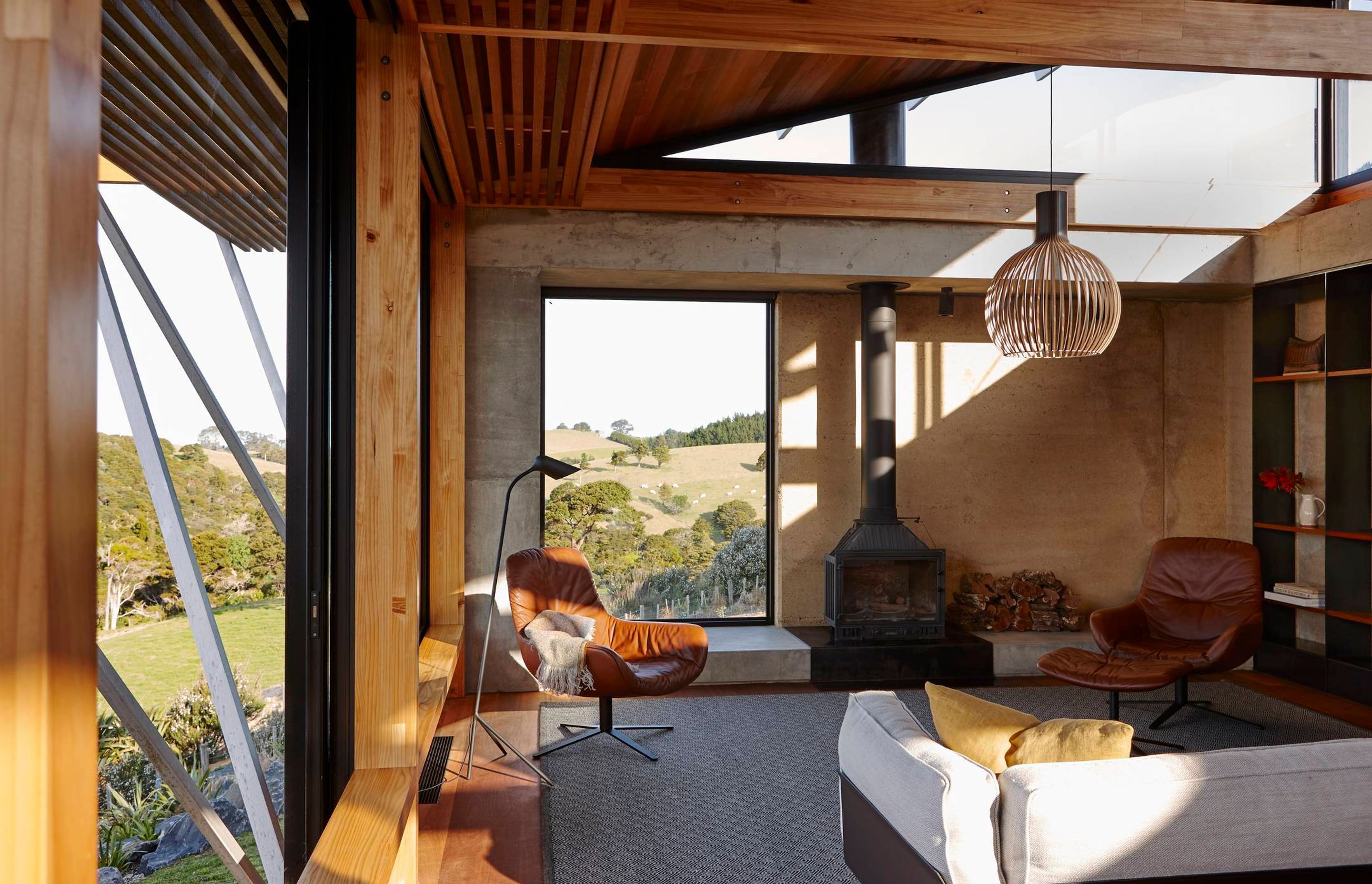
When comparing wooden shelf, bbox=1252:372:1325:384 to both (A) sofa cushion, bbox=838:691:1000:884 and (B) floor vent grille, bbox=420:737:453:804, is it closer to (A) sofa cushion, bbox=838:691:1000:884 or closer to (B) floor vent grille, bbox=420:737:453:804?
(A) sofa cushion, bbox=838:691:1000:884

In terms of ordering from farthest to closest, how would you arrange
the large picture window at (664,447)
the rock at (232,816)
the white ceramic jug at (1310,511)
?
the large picture window at (664,447), the white ceramic jug at (1310,511), the rock at (232,816)

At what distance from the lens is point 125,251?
1.29m

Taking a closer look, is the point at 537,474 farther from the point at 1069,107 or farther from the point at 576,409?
the point at 1069,107

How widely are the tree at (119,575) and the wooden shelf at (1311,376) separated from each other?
618 centimetres

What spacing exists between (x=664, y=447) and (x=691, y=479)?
0.29m

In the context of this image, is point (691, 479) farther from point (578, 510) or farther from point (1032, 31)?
point (1032, 31)

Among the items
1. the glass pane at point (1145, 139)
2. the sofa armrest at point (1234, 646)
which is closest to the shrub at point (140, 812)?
the sofa armrest at point (1234, 646)

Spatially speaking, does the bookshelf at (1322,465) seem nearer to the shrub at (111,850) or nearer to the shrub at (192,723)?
the shrub at (192,723)

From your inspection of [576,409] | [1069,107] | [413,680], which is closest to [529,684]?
[576,409]

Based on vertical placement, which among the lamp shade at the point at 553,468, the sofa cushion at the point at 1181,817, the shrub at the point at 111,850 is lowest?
the sofa cushion at the point at 1181,817

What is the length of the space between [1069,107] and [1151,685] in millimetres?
3634

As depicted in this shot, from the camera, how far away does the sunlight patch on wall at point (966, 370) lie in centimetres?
639

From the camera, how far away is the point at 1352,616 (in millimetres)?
5359

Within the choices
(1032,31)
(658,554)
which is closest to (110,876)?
(1032,31)
